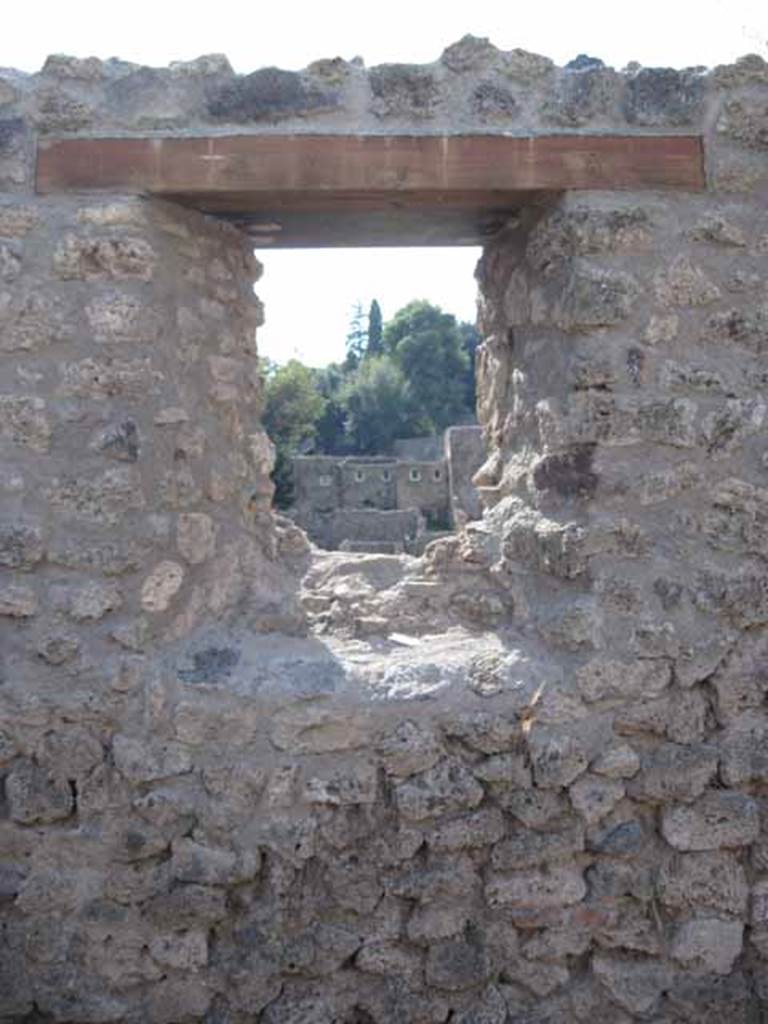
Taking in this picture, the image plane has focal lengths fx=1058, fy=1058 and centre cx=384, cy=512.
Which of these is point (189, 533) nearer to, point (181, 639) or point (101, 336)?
point (181, 639)

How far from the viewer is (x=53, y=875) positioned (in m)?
2.60

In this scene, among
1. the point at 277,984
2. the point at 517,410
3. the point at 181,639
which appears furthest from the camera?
the point at 517,410

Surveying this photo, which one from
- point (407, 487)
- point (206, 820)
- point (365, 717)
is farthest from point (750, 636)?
point (407, 487)

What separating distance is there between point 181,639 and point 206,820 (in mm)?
458

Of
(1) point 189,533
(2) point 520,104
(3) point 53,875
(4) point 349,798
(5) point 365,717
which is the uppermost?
(2) point 520,104

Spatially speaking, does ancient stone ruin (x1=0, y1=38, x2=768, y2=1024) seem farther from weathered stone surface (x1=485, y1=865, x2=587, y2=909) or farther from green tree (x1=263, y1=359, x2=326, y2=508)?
green tree (x1=263, y1=359, x2=326, y2=508)

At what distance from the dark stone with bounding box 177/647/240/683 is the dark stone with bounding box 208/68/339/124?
1.37 meters

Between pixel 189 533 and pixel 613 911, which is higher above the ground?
pixel 189 533

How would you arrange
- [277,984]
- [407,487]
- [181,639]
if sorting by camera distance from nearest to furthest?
1. [277,984]
2. [181,639]
3. [407,487]

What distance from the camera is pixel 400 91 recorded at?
8.98 ft

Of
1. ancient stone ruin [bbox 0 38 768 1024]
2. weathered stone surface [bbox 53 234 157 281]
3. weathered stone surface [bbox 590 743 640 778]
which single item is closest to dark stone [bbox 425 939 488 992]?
ancient stone ruin [bbox 0 38 768 1024]

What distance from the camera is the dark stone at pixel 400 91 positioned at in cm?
274

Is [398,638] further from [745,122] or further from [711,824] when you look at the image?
[745,122]

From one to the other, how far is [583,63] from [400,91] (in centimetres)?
50
